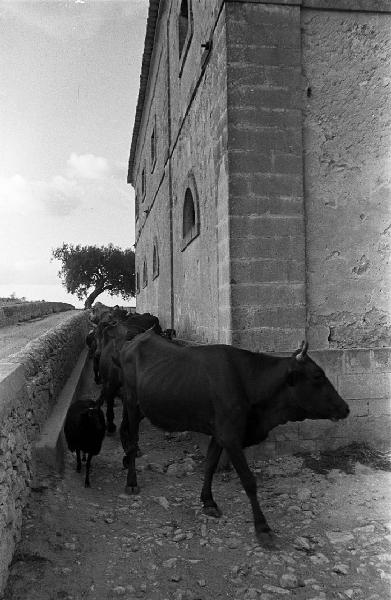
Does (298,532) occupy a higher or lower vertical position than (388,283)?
lower

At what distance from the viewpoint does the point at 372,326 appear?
618 centimetres

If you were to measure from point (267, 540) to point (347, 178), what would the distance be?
4352 mm

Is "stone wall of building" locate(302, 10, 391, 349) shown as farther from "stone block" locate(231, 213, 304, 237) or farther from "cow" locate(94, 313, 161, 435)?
"cow" locate(94, 313, 161, 435)

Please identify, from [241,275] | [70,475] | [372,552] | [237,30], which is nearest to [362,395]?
[241,275]

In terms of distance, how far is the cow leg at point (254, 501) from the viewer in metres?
3.84

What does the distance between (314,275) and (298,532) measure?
3.09 m

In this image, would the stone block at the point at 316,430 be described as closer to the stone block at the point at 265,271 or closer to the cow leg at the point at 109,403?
the stone block at the point at 265,271

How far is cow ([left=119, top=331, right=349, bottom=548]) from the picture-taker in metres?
4.16

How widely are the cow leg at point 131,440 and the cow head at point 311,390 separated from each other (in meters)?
1.84

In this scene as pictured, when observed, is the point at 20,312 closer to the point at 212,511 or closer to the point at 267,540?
the point at 212,511

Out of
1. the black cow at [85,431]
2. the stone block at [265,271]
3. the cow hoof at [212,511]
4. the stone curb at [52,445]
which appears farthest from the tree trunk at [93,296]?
the cow hoof at [212,511]

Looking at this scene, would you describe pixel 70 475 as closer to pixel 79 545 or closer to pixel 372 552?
pixel 79 545

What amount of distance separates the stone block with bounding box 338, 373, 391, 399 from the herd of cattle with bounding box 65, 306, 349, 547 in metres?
1.78

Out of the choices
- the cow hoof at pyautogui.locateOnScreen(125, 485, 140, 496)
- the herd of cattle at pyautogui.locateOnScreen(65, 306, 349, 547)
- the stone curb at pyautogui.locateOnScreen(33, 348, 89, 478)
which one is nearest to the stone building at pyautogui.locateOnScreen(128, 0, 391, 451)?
the herd of cattle at pyautogui.locateOnScreen(65, 306, 349, 547)
